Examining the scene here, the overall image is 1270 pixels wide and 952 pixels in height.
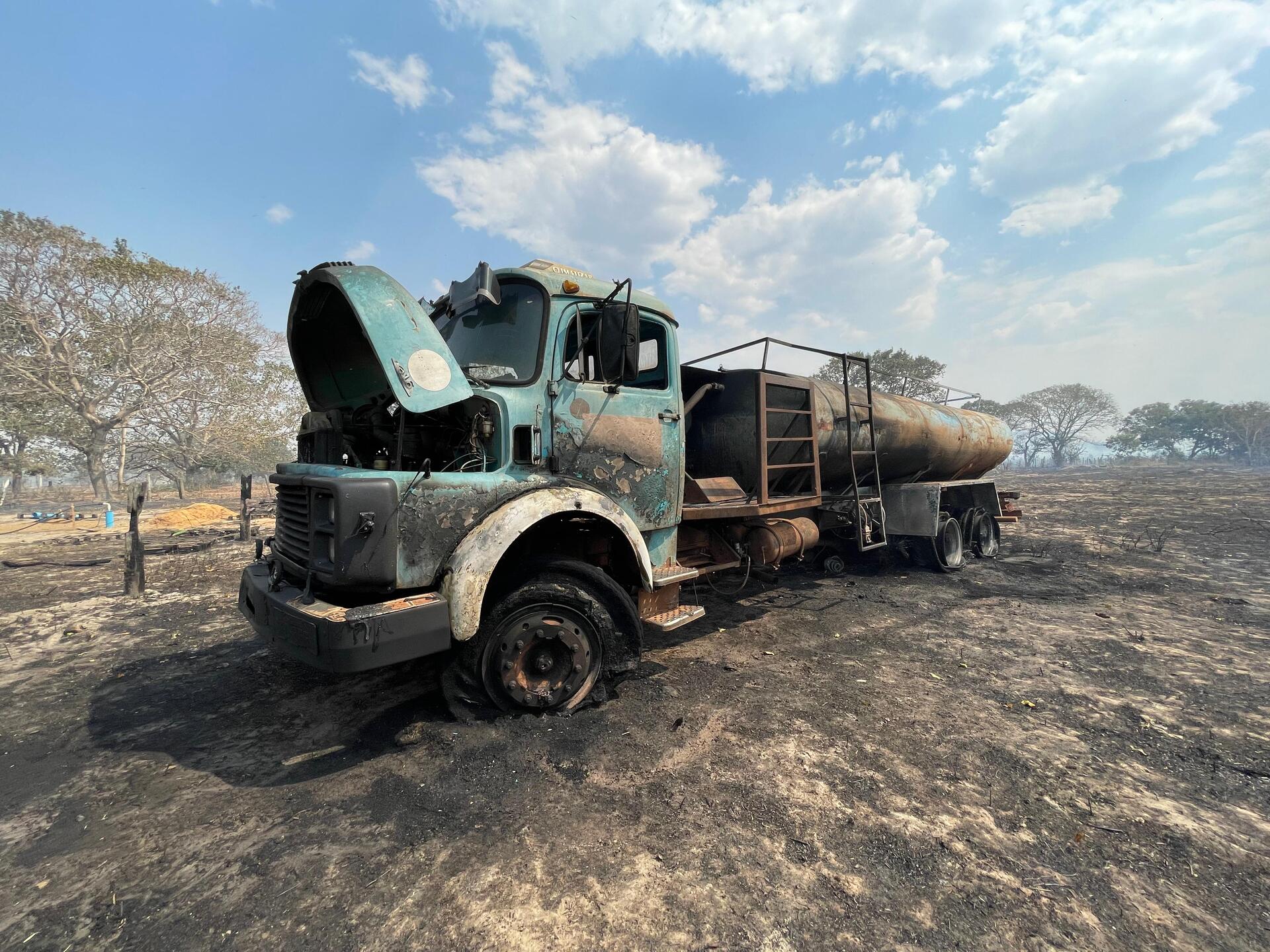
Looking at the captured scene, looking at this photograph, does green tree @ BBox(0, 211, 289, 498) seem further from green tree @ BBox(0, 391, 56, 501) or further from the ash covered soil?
the ash covered soil

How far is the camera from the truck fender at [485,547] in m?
2.92

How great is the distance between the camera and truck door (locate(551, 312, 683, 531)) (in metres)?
3.67

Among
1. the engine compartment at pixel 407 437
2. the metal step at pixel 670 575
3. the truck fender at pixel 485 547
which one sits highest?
the engine compartment at pixel 407 437

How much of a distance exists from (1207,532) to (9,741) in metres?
19.0

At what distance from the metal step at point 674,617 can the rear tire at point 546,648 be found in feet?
1.28


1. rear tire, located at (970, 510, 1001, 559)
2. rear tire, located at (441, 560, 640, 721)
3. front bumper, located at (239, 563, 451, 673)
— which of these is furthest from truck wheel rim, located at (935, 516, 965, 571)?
front bumper, located at (239, 563, 451, 673)

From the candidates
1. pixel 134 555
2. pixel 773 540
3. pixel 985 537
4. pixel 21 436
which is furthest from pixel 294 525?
pixel 21 436

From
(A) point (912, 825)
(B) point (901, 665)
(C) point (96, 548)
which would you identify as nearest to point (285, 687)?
(A) point (912, 825)

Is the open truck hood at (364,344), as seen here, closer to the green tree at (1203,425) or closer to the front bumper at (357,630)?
the front bumper at (357,630)

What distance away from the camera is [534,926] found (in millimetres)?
1939

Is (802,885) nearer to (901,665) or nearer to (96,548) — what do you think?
(901,665)

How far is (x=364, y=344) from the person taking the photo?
12.0 feet

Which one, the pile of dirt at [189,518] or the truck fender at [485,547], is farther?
the pile of dirt at [189,518]

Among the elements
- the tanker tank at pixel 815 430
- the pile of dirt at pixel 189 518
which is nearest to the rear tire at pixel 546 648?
the tanker tank at pixel 815 430
